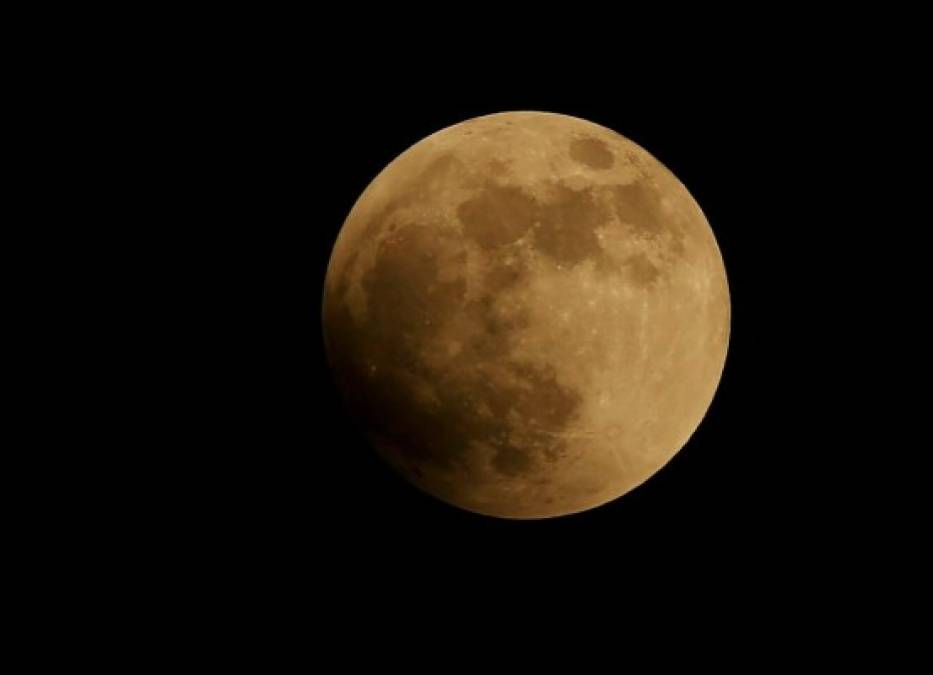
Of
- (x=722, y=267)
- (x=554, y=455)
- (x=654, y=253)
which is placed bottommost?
(x=554, y=455)

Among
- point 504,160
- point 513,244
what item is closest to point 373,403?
point 513,244

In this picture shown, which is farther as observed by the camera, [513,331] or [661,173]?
[661,173]

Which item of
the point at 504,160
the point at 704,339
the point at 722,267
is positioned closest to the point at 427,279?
the point at 504,160

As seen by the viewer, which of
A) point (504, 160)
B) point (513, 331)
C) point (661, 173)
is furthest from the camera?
point (661, 173)

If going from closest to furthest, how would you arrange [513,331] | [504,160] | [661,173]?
[513,331] < [504,160] < [661,173]

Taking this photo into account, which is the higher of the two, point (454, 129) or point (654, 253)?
point (454, 129)

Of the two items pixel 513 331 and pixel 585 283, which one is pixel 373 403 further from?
pixel 585 283
